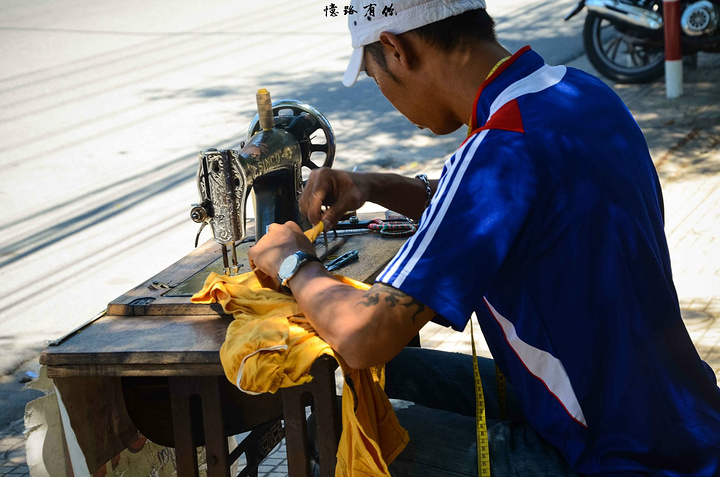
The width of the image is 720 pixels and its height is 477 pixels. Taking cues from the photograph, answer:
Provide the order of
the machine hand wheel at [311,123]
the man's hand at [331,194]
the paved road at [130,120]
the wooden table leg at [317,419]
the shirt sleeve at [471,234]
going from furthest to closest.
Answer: the paved road at [130,120], the machine hand wheel at [311,123], the man's hand at [331,194], the wooden table leg at [317,419], the shirt sleeve at [471,234]

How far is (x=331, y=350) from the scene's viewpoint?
1.68 m

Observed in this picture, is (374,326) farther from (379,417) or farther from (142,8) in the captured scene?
(142,8)

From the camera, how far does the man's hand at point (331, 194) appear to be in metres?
2.14

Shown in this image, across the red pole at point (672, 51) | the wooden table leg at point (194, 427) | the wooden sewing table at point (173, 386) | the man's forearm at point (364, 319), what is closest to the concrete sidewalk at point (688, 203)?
the red pole at point (672, 51)

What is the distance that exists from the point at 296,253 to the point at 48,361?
1.92 feet

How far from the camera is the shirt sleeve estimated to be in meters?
1.49

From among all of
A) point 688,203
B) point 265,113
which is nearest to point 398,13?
point 265,113

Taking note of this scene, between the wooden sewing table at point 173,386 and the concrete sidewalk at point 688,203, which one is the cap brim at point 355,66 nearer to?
the wooden sewing table at point 173,386

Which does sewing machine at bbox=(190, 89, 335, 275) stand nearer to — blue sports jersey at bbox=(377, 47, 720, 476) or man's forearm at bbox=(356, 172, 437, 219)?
man's forearm at bbox=(356, 172, 437, 219)

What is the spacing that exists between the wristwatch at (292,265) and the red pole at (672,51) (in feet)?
21.4

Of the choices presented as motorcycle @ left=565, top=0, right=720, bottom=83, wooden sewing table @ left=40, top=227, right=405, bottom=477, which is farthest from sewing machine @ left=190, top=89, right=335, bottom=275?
motorcycle @ left=565, top=0, right=720, bottom=83

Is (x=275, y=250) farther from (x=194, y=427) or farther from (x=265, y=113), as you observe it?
(x=265, y=113)

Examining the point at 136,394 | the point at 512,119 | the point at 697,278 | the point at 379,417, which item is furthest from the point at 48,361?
the point at 697,278

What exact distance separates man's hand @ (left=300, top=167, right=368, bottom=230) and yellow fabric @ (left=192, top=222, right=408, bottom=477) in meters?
0.38
